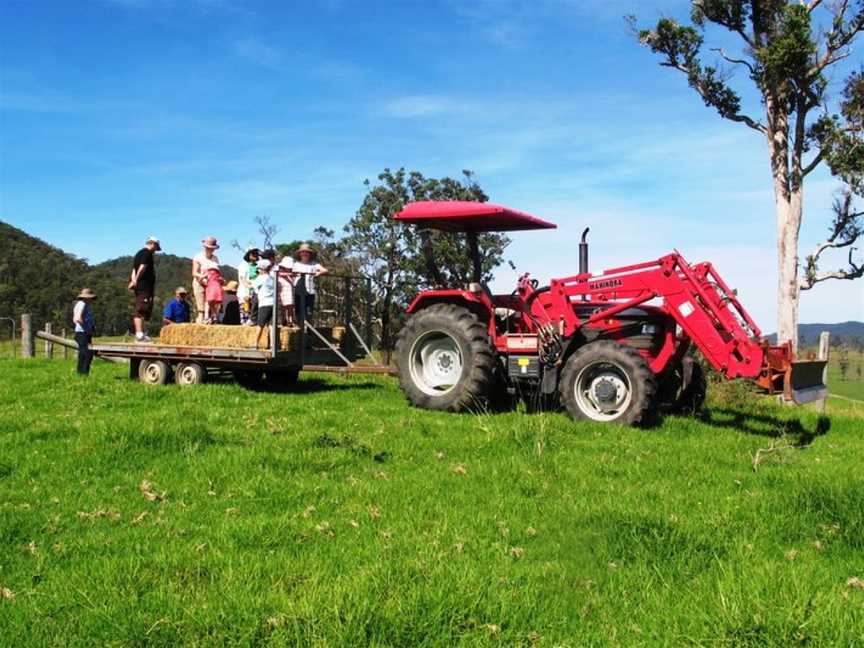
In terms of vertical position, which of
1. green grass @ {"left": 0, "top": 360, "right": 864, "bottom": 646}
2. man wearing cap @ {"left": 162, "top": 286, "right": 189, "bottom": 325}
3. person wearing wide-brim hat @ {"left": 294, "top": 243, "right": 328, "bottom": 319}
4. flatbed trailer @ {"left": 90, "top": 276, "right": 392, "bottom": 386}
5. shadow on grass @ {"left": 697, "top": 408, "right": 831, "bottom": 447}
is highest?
person wearing wide-brim hat @ {"left": 294, "top": 243, "right": 328, "bottom": 319}

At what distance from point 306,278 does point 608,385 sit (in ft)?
16.7

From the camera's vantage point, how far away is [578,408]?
8.77 metres

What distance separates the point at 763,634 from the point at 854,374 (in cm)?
13004

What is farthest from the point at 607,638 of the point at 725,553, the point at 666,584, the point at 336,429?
the point at 336,429

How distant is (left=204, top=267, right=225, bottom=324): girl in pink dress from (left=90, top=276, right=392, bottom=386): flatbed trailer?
1.06m

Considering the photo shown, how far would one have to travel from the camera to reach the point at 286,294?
1116cm

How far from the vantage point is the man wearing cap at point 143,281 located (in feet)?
41.5

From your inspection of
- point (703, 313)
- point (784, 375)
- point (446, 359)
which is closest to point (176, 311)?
point (446, 359)

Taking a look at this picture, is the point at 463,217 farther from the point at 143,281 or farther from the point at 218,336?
the point at 143,281

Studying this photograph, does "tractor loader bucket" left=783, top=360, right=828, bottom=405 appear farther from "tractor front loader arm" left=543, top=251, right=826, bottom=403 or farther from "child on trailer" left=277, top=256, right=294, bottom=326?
"child on trailer" left=277, top=256, right=294, bottom=326

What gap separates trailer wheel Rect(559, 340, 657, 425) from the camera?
832 centimetres

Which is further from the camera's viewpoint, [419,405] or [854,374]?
[854,374]

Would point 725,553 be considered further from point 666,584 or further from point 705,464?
point 705,464

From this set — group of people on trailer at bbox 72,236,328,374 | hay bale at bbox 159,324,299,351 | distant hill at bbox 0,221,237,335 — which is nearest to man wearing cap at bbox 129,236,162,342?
group of people on trailer at bbox 72,236,328,374
